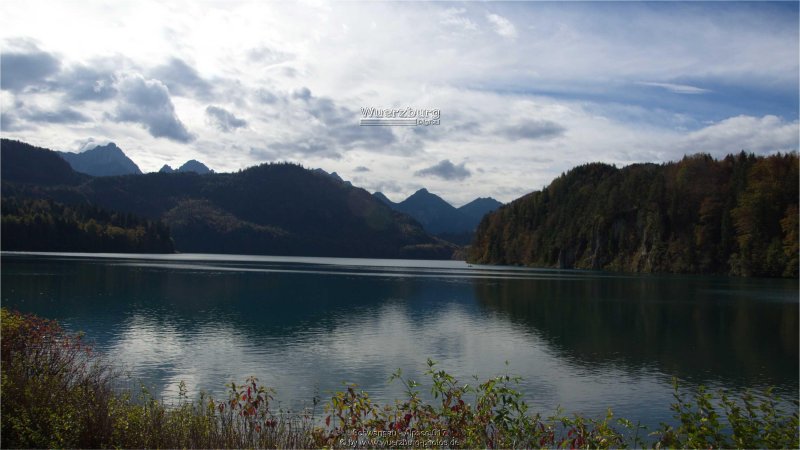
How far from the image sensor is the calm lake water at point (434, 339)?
2878 centimetres

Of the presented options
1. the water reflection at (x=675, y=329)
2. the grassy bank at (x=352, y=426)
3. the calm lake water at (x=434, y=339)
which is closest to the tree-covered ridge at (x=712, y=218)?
the water reflection at (x=675, y=329)

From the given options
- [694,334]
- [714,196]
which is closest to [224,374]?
[694,334]

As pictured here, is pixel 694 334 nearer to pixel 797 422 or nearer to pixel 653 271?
pixel 797 422

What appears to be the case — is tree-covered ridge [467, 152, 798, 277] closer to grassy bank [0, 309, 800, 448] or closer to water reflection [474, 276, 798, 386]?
water reflection [474, 276, 798, 386]

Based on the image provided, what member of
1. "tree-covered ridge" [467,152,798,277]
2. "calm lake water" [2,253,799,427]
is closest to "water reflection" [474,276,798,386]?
"calm lake water" [2,253,799,427]

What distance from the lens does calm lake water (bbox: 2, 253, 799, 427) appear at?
2878 centimetres

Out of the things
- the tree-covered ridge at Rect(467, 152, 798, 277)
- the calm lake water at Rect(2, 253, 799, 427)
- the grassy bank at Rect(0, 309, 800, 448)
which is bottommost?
the calm lake water at Rect(2, 253, 799, 427)

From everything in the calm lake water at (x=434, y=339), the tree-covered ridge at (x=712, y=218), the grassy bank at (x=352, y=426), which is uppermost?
the tree-covered ridge at (x=712, y=218)

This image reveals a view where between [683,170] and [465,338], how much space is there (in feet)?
502

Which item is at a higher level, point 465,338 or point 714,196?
point 714,196

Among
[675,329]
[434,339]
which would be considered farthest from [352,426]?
[675,329]

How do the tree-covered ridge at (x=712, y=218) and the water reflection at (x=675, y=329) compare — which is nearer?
the water reflection at (x=675, y=329)

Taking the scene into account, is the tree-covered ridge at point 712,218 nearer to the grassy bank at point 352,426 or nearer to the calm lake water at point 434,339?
the calm lake water at point 434,339

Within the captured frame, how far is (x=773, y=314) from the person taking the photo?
6006 centimetres
